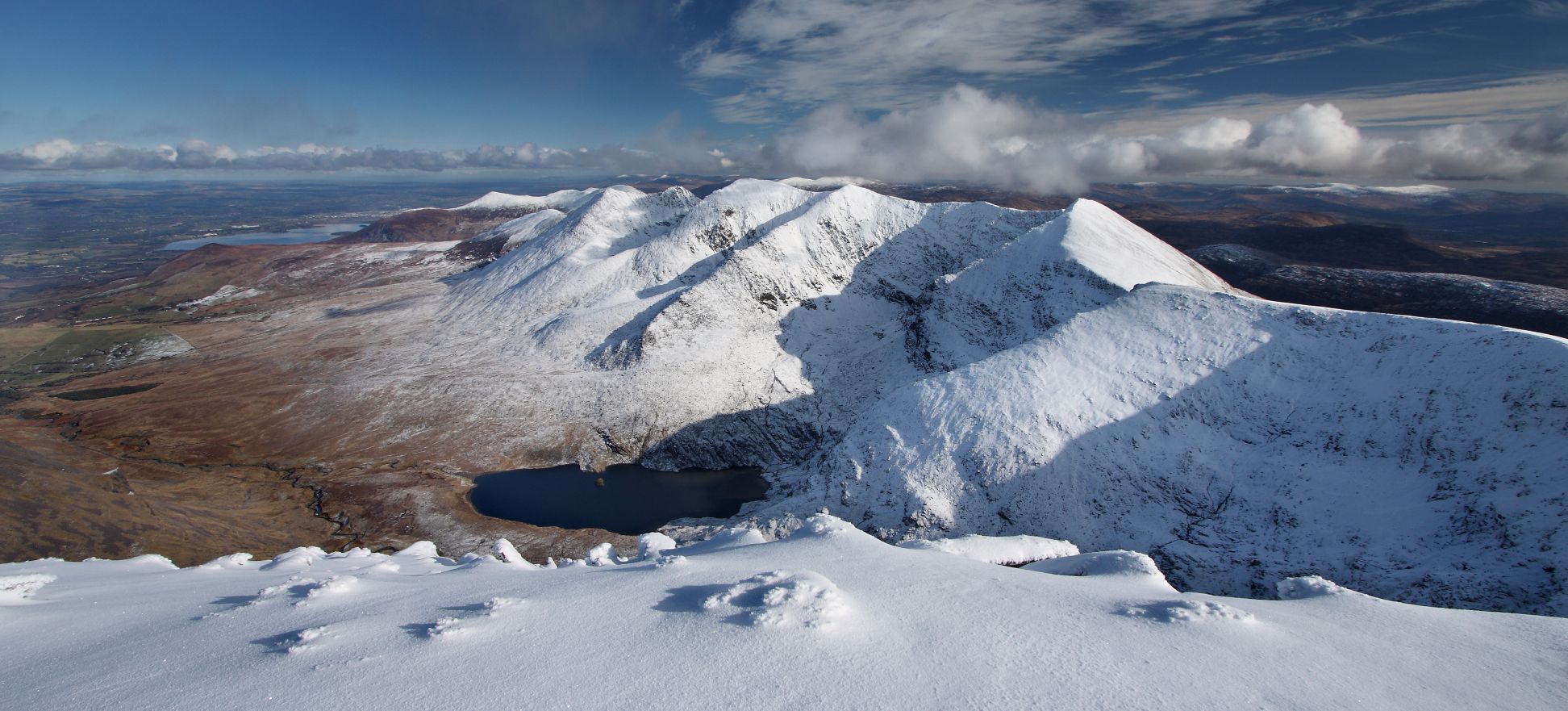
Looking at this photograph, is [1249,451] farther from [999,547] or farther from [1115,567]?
[1115,567]

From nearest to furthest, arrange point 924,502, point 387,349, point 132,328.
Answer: point 924,502
point 387,349
point 132,328

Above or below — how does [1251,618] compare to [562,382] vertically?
above

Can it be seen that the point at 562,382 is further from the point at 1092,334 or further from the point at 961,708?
the point at 961,708

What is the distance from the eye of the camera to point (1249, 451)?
40.8 m

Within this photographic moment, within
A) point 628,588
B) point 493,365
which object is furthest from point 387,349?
point 628,588

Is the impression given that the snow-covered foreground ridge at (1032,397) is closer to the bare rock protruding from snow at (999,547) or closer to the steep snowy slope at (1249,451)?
the steep snowy slope at (1249,451)

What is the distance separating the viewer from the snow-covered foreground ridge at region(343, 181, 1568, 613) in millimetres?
33844

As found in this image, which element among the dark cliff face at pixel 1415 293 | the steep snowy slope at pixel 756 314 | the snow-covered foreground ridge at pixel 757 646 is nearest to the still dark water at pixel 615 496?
the steep snowy slope at pixel 756 314

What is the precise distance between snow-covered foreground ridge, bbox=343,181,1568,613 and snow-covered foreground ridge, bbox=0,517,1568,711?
83.6 ft

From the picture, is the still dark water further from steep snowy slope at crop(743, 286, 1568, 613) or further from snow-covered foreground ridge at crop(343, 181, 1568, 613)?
steep snowy slope at crop(743, 286, 1568, 613)

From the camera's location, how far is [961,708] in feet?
29.6

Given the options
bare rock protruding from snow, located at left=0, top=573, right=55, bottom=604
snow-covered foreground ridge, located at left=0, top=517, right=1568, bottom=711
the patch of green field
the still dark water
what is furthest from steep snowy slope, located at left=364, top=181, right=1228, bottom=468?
snow-covered foreground ridge, located at left=0, top=517, right=1568, bottom=711

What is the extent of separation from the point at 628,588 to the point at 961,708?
27.0 ft

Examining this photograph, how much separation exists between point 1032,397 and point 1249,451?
14937 mm
